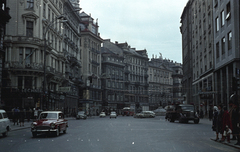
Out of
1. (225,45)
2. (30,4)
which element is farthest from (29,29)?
(225,45)

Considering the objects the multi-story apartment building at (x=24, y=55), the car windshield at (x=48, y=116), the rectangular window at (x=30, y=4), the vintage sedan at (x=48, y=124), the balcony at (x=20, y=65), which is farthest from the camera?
the rectangular window at (x=30, y=4)

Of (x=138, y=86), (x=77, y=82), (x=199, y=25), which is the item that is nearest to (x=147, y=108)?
(x=138, y=86)

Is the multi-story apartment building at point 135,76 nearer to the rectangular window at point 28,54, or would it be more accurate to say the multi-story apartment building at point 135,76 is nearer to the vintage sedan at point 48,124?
the rectangular window at point 28,54

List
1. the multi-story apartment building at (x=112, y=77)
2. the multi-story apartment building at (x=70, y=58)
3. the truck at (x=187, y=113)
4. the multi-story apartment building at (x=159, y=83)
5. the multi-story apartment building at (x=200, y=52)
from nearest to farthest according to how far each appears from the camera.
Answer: the truck at (x=187, y=113) < the multi-story apartment building at (x=200, y=52) < the multi-story apartment building at (x=70, y=58) < the multi-story apartment building at (x=112, y=77) < the multi-story apartment building at (x=159, y=83)

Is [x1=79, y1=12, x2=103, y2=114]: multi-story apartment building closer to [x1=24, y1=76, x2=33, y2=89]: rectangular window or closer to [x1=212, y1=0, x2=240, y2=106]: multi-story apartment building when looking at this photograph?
[x1=24, y1=76, x2=33, y2=89]: rectangular window

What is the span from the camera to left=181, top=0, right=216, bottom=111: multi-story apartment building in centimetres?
4680

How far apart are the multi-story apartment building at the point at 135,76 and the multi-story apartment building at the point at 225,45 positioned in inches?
2557

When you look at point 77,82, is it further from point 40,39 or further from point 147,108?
point 147,108

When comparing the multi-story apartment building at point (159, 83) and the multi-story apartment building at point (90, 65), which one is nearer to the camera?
the multi-story apartment building at point (90, 65)

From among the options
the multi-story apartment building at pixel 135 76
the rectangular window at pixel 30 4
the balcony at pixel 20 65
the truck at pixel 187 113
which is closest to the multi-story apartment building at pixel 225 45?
the truck at pixel 187 113

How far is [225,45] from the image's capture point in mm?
37031

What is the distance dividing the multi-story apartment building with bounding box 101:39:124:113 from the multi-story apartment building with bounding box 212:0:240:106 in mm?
52673

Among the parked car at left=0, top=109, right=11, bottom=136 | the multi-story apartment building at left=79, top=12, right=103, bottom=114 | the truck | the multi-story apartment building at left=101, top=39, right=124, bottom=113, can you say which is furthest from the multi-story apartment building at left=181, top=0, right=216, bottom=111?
the multi-story apartment building at left=101, top=39, right=124, bottom=113

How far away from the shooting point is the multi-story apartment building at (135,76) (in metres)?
109
